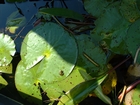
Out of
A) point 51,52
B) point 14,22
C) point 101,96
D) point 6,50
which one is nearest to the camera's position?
point 101,96

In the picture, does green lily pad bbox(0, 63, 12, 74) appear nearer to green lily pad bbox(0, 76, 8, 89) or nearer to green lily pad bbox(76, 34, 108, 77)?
green lily pad bbox(0, 76, 8, 89)

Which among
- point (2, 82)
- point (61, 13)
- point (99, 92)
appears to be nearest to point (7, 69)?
point (2, 82)

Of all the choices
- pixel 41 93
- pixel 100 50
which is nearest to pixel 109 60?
pixel 100 50

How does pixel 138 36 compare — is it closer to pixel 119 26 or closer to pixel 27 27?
pixel 119 26

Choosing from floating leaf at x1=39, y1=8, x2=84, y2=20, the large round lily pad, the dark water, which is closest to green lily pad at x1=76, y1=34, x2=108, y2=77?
the large round lily pad

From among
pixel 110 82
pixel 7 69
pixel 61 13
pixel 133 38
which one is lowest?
pixel 110 82

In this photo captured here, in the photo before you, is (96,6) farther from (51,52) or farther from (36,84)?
(36,84)
